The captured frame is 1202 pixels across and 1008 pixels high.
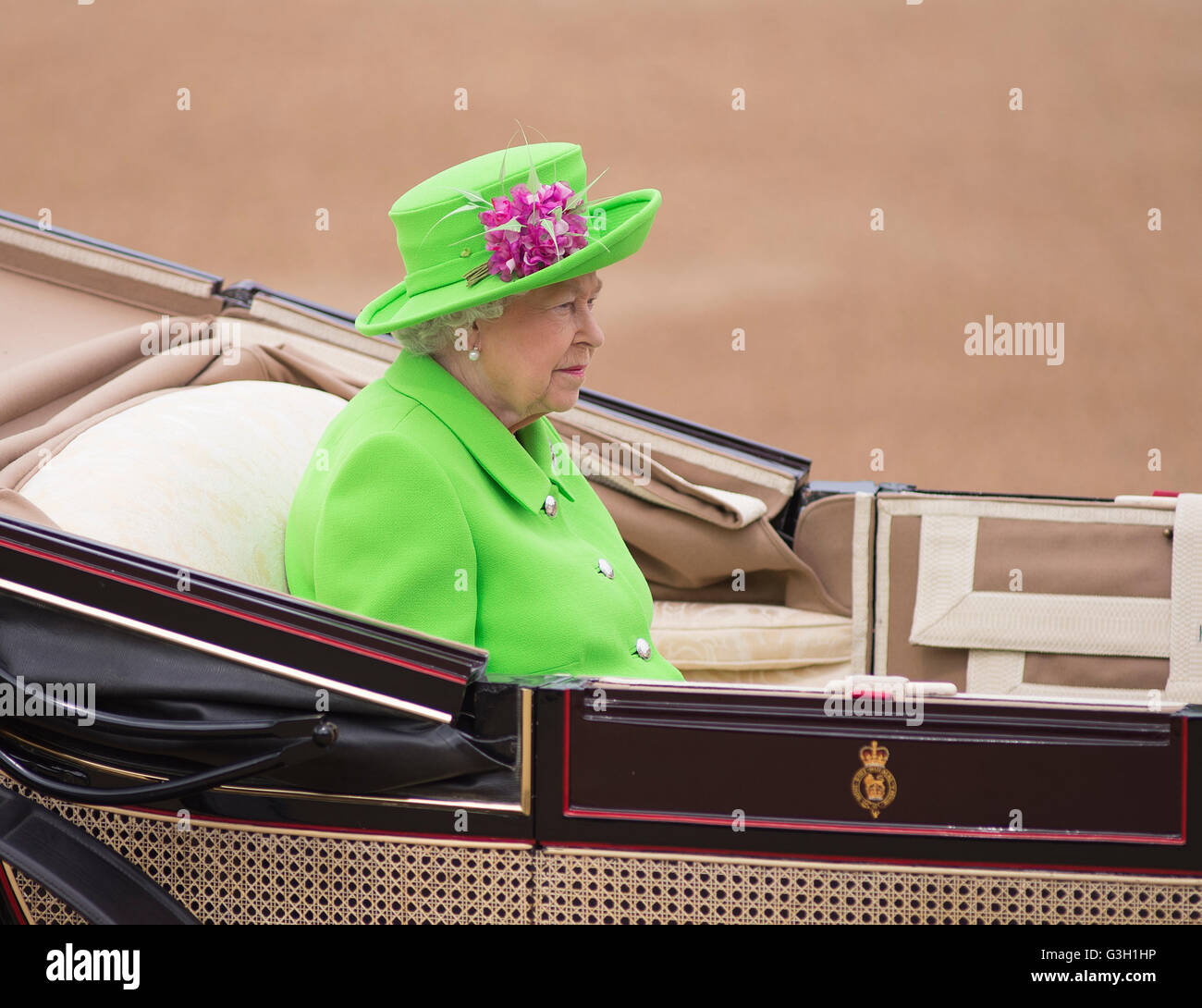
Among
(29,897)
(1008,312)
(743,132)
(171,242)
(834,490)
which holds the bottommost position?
(29,897)

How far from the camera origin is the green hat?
5.78 ft

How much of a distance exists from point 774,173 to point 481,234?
6.29 metres

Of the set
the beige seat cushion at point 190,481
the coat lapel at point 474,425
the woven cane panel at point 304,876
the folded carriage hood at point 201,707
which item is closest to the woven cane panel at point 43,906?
the woven cane panel at point 304,876

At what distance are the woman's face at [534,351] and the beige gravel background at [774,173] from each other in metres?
4.40

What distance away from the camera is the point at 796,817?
1530 millimetres

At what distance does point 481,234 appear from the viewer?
181 cm

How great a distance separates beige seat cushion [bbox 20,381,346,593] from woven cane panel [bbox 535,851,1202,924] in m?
0.64

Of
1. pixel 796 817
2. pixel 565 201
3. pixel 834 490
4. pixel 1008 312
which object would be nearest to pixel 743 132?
pixel 1008 312

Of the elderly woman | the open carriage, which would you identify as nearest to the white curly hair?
the elderly woman

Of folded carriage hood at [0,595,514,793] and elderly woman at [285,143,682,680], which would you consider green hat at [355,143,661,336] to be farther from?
folded carriage hood at [0,595,514,793]

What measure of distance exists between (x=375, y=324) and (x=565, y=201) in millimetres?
309

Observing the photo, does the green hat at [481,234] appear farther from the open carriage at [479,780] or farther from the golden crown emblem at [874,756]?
the golden crown emblem at [874,756]

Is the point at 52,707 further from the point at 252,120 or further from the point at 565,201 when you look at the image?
the point at 252,120

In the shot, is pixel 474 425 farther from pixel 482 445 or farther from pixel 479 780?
pixel 479 780
